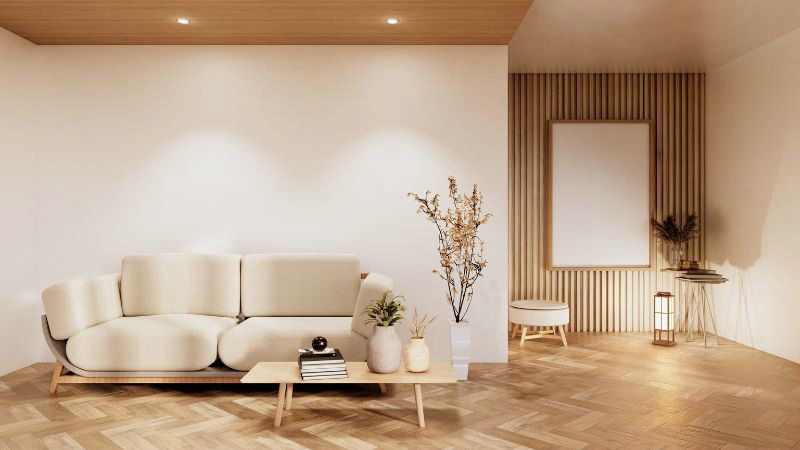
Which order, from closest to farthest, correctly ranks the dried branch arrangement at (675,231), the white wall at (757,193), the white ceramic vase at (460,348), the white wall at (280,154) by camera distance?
1. the white ceramic vase at (460,348)
2. the white wall at (280,154)
3. the white wall at (757,193)
4. the dried branch arrangement at (675,231)

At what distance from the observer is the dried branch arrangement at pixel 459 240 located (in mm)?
4211

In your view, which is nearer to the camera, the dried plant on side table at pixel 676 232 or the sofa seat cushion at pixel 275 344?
the sofa seat cushion at pixel 275 344

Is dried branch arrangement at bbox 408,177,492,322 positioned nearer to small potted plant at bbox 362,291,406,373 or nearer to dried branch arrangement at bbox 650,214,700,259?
small potted plant at bbox 362,291,406,373

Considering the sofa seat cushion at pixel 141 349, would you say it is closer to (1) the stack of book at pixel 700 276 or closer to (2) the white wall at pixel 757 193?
(1) the stack of book at pixel 700 276

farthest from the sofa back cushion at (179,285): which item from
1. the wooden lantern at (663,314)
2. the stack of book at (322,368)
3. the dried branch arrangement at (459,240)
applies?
the wooden lantern at (663,314)

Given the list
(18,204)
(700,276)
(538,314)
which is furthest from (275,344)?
(700,276)

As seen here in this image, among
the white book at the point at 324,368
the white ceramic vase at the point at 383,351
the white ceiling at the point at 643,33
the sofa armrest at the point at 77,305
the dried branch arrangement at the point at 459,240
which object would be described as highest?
the white ceiling at the point at 643,33

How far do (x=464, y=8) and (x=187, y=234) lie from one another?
275 cm

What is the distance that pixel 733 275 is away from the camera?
5727mm

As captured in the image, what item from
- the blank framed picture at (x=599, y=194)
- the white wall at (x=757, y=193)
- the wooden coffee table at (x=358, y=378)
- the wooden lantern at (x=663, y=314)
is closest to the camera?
the wooden coffee table at (x=358, y=378)

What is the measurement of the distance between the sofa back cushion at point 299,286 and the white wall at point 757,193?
11.8ft

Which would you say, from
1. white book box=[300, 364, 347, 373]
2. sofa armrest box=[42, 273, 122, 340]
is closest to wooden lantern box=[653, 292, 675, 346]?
white book box=[300, 364, 347, 373]

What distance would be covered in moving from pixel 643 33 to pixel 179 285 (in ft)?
13.8

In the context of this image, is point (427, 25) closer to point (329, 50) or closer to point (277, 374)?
point (329, 50)
